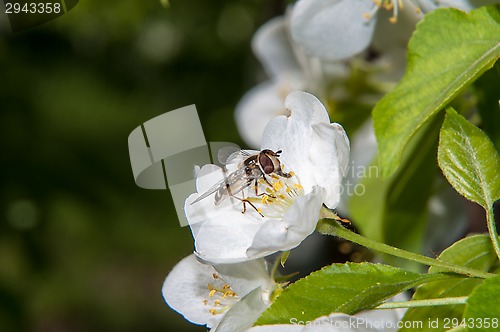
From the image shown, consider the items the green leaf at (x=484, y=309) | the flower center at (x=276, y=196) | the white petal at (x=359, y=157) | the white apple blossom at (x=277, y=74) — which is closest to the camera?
the green leaf at (x=484, y=309)

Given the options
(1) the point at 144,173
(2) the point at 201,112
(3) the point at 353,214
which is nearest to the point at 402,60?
(3) the point at 353,214

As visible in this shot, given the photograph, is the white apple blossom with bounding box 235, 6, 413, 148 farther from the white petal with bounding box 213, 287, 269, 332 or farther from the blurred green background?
the white petal with bounding box 213, 287, 269, 332

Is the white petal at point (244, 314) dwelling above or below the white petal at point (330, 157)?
below

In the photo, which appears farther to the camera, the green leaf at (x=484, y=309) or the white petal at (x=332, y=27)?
the white petal at (x=332, y=27)

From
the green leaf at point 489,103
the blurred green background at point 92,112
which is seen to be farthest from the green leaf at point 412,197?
the blurred green background at point 92,112

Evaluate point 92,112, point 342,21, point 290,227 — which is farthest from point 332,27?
point 92,112

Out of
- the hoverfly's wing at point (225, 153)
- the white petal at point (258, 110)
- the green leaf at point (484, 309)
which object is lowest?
the green leaf at point (484, 309)

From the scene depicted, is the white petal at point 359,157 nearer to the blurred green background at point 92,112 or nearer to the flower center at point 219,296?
the flower center at point 219,296

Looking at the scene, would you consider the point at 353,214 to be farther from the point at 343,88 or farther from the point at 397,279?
the point at 397,279
